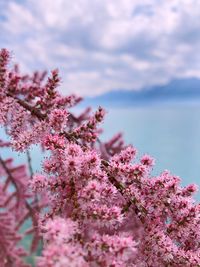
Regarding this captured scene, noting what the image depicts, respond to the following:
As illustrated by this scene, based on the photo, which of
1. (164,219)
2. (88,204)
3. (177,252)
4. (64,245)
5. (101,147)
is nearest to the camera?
(64,245)

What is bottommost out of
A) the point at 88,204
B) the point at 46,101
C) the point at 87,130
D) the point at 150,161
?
the point at 88,204

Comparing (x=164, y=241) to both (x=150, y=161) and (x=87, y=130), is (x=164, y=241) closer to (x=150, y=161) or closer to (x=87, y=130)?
(x=150, y=161)

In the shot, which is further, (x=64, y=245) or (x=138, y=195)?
(x=138, y=195)

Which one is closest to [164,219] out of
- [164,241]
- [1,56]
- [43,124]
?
[164,241]

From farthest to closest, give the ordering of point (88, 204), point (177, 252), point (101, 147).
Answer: point (101, 147)
point (177, 252)
point (88, 204)

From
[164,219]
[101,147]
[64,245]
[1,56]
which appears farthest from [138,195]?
[101,147]

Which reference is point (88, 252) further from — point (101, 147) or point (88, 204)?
point (101, 147)

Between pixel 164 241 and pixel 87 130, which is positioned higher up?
pixel 87 130
